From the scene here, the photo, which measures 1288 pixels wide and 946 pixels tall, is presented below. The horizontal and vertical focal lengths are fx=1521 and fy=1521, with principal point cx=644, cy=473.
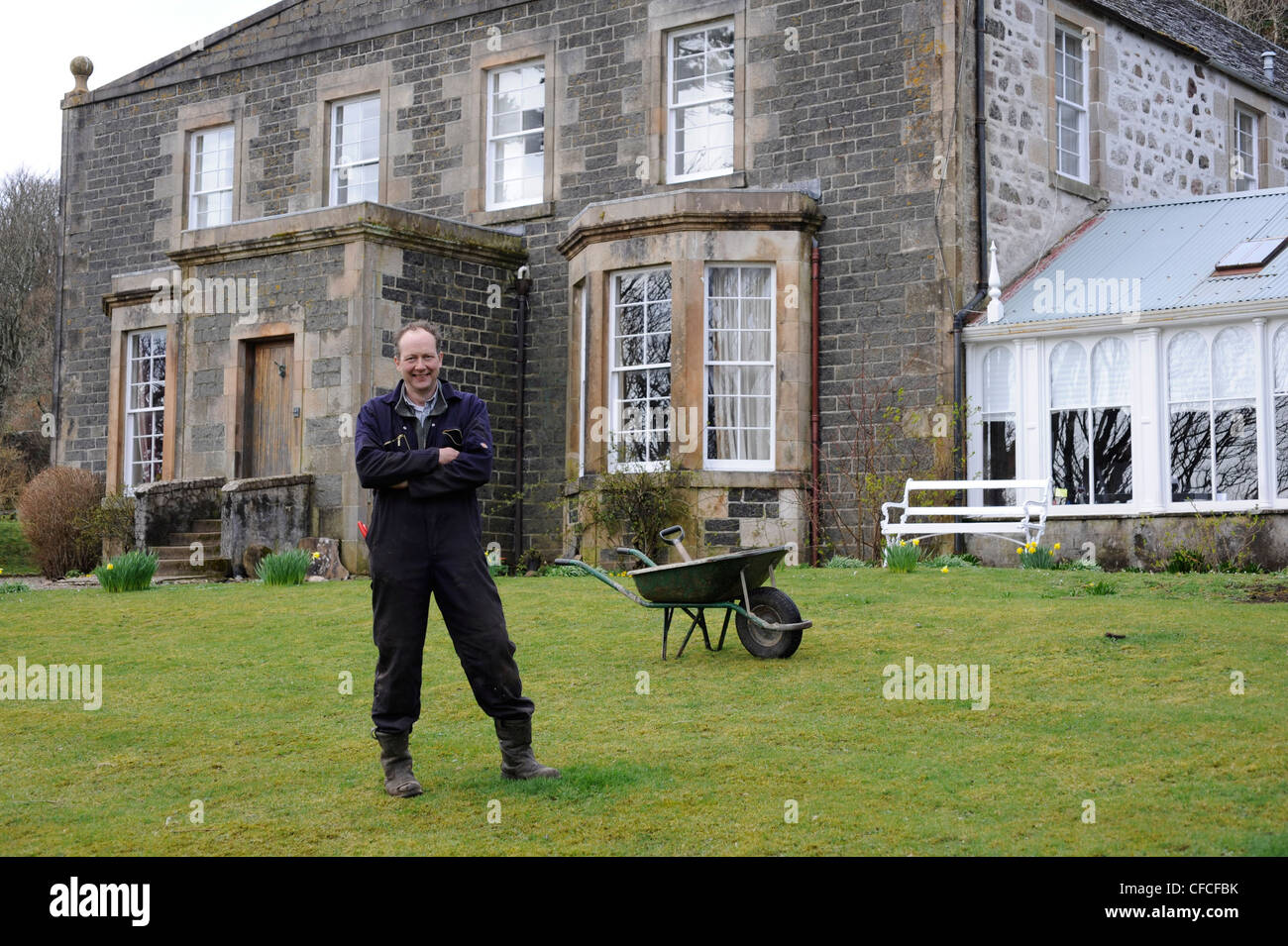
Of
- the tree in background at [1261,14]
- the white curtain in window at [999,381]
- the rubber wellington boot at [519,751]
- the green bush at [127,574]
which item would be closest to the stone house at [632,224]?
the white curtain in window at [999,381]

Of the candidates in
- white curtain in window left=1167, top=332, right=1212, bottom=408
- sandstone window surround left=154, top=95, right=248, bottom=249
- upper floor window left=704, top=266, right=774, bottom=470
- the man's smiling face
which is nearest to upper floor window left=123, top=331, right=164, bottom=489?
sandstone window surround left=154, top=95, right=248, bottom=249

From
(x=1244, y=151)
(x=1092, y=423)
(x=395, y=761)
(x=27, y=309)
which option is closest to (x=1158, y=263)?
(x=1092, y=423)

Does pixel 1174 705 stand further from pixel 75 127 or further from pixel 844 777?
pixel 75 127

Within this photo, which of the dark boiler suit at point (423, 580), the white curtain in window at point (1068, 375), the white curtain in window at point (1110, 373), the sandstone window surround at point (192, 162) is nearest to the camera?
the dark boiler suit at point (423, 580)

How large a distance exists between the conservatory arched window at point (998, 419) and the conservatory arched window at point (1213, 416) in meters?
1.81

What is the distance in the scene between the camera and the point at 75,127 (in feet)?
85.7

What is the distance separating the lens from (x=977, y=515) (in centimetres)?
1656

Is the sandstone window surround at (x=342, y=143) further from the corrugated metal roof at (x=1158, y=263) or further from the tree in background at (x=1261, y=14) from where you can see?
the tree in background at (x=1261, y=14)

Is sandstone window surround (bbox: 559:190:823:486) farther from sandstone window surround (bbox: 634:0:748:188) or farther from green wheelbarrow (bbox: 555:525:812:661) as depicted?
green wheelbarrow (bbox: 555:525:812:661)

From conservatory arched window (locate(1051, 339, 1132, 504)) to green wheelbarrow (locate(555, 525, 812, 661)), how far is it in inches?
322

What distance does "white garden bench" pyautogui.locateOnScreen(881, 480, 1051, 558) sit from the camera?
16.2 meters

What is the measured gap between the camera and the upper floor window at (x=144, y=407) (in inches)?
914

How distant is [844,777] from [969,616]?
14.9 ft

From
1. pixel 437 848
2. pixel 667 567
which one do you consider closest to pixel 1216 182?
pixel 667 567
